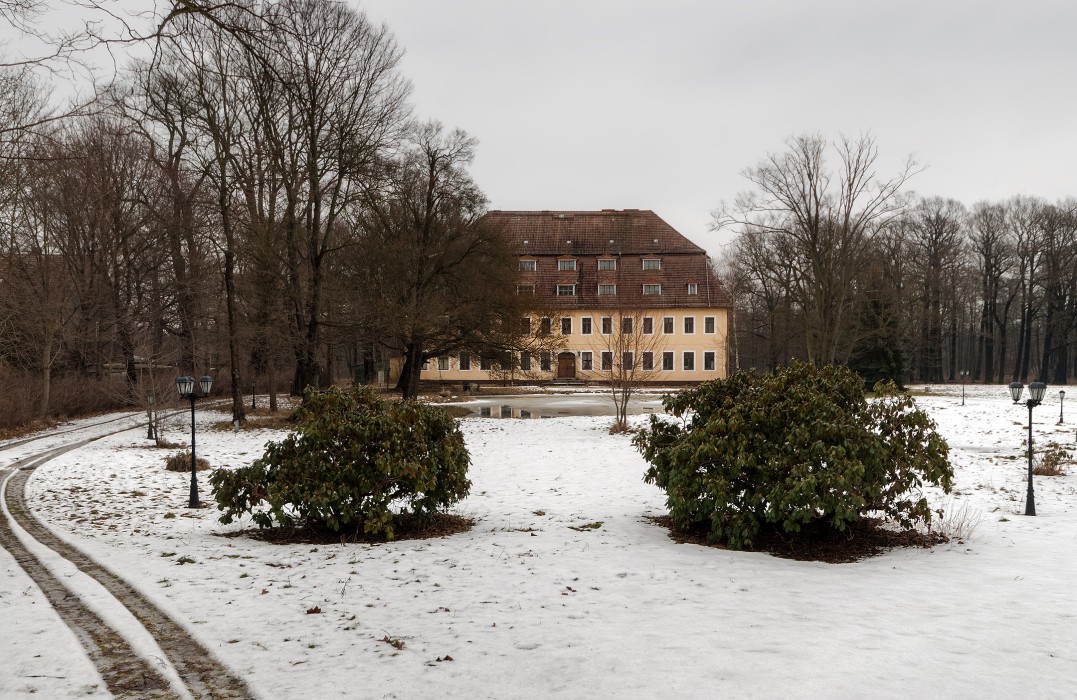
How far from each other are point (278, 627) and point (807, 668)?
374 centimetres

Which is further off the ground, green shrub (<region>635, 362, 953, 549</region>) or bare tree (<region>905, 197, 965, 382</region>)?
bare tree (<region>905, 197, 965, 382</region>)

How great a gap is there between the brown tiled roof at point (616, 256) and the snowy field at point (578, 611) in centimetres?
4126

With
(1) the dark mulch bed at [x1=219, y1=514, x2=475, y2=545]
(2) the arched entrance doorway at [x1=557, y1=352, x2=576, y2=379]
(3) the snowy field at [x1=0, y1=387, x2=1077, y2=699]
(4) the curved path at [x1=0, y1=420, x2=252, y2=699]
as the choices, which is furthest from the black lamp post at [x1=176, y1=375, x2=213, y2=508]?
(2) the arched entrance doorway at [x1=557, y1=352, x2=576, y2=379]

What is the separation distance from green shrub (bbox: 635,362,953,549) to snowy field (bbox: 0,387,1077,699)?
1.73ft

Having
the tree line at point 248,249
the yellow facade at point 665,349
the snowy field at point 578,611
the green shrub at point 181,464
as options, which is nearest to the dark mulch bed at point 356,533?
the snowy field at point 578,611

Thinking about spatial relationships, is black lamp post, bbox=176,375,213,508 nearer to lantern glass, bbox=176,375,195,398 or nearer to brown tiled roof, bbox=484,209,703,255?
lantern glass, bbox=176,375,195,398

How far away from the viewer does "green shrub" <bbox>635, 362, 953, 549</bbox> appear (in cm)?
783

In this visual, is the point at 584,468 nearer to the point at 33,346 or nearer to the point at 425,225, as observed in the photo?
the point at 425,225

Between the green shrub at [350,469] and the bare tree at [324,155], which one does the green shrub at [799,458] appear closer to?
the green shrub at [350,469]

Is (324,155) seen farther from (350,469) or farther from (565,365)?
(565,365)

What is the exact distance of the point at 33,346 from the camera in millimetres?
24609

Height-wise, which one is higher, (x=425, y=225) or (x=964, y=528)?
(x=425, y=225)

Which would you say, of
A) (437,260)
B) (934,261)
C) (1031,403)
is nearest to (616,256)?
(934,261)

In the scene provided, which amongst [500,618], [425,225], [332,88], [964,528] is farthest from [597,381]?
[500,618]
